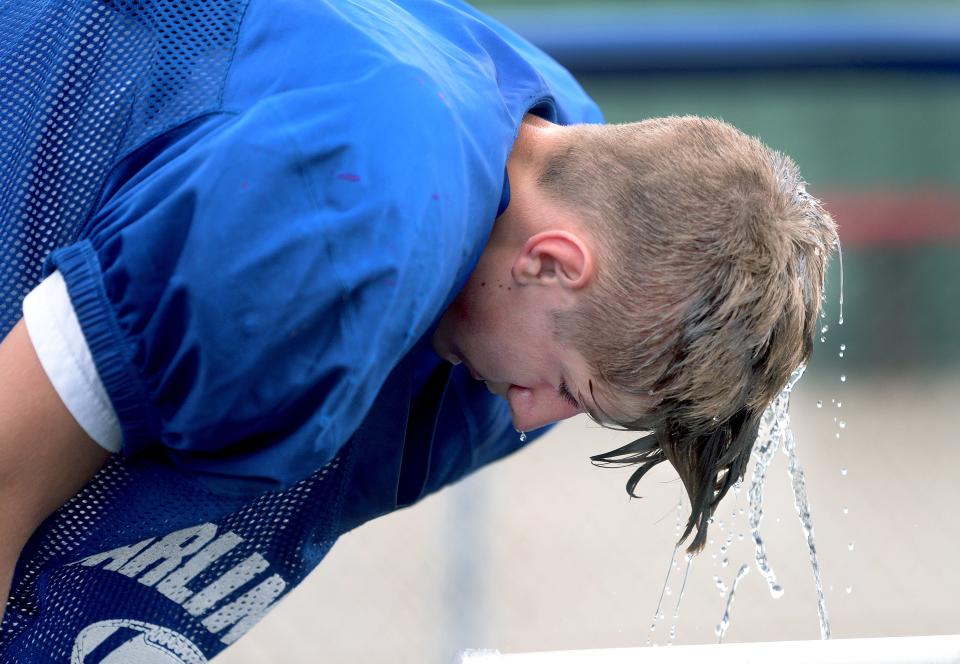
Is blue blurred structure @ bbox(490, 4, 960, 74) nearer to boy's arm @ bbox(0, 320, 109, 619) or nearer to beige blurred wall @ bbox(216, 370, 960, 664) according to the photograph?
beige blurred wall @ bbox(216, 370, 960, 664)

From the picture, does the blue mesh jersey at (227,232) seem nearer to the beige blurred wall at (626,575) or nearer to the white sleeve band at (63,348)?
the white sleeve band at (63,348)

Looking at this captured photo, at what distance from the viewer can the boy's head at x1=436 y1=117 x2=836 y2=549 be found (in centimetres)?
138

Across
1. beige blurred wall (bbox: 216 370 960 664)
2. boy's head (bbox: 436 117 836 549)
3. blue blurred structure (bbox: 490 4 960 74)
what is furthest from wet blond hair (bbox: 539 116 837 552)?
beige blurred wall (bbox: 216 370 960 664)

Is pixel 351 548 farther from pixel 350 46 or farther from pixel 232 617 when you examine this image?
pixel 350 46

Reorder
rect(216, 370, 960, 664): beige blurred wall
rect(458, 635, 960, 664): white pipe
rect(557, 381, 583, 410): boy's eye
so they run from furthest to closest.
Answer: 1. rect(216, 370, 960, 664): beige blurred wall
2. rect(557, 381, 583, 410): boy's eye
3. rect(458, 635, 960, 664): white pipe

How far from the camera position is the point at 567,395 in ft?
5.00

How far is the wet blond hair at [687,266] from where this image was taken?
1.38 meters

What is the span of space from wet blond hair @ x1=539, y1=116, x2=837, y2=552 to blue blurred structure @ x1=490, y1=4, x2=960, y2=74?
2.81 feet

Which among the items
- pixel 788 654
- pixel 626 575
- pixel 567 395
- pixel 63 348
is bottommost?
pixel 626 575

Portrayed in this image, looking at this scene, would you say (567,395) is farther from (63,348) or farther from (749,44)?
(749,44)

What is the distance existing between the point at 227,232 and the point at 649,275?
494 millimetres

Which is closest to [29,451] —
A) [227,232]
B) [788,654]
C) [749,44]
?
[227,232]

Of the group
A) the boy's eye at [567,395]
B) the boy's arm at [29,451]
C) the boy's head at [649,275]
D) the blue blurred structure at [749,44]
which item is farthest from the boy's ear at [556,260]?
the blue blurred structure at [749,44]

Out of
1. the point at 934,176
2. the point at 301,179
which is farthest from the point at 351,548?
the point at 934,176
